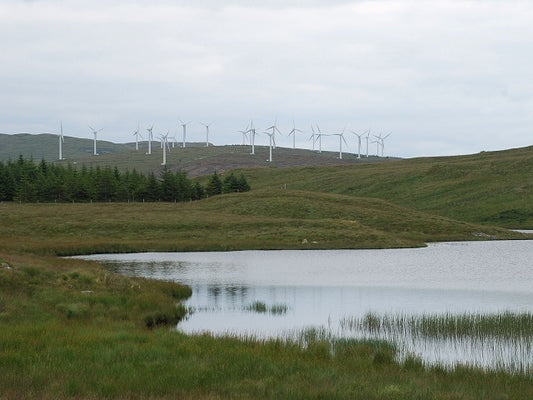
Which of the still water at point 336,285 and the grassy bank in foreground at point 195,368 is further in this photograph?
the still water at point 336,285

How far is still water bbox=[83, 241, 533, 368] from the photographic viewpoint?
123 feet

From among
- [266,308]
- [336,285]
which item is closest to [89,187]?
[336,285]

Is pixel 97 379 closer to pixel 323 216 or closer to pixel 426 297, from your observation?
pixel 426 297

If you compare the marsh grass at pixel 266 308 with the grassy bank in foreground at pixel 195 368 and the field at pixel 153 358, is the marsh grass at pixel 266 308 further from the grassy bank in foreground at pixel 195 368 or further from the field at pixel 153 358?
the grassy bank in foreground at pixel 195 368

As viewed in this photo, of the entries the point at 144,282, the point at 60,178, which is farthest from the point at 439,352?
the point at 60,178

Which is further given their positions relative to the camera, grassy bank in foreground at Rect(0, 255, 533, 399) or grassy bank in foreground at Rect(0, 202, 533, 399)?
grassy bank in foreground at Rect(0, 202, 533, 399)

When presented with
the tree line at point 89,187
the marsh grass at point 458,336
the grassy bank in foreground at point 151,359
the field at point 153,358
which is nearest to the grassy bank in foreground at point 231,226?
the tree line at point 89,187

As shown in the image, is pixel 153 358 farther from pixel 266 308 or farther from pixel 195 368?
pixel 266 308

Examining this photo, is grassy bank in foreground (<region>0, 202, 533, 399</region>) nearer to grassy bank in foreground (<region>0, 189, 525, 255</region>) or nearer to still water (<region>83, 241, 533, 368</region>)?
still water (<region>83, 241, 533, 368</region>)

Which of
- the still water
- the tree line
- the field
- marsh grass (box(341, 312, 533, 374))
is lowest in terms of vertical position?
the still water

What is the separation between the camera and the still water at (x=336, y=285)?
1473 inches

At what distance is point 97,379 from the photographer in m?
19.9

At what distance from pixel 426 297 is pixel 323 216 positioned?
260ft

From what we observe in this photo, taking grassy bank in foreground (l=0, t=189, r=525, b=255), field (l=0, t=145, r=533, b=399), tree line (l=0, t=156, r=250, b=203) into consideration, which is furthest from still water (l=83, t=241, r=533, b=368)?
tree line (l=0, t=156, r=250, b=203)
